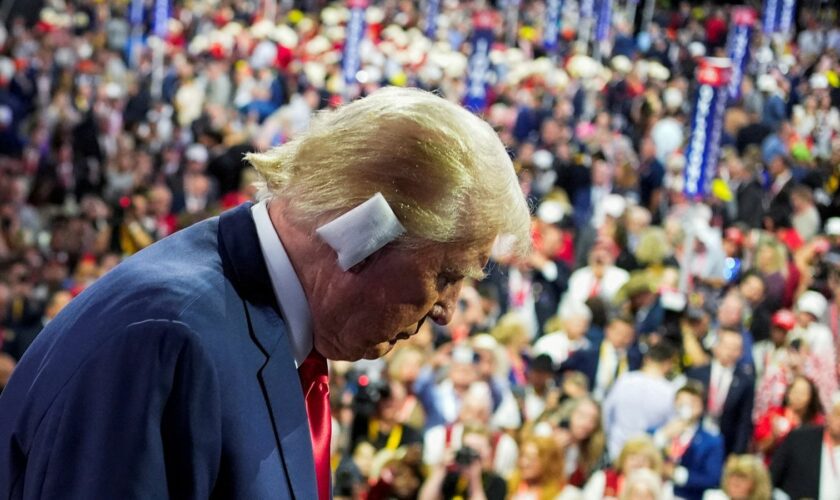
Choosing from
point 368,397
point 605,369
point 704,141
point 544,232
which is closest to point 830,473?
point 605,369

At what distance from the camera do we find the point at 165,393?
53.9 inches

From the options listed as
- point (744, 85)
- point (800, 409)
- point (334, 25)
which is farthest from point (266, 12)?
point (800, 409)

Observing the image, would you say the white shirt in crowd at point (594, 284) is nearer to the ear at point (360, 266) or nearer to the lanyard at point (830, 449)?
the lanyard at point (830, 449)

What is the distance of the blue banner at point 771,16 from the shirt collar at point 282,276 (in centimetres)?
2166

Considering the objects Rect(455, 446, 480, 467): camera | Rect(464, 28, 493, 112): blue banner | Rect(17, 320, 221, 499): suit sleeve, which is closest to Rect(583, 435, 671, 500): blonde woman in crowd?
Rect(455, 446, 480, 467): camera

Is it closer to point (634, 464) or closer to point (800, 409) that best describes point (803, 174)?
point (800, 409)

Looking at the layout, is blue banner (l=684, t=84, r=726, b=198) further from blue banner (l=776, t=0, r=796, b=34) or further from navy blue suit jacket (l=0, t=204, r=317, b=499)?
blue banner (l=776, t=0, r=796, b=34)

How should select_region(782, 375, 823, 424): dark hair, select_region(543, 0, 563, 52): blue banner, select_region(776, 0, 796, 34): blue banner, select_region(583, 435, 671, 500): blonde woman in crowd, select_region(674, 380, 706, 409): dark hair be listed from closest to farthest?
select_region(583, 435, 671, 500): blonde woman in crowd < select_region(674, 380, 706, 409): dark hair < select_region(782, 375, 823, 424): dark hair < select_region(543, 0, 563, 52): blue banner < select_region(776, 0, 796, 34): blue banner

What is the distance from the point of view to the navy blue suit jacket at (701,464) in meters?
5.88

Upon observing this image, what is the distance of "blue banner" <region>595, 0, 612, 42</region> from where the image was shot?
21406 millimetres

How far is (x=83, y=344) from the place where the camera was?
4.55 ft

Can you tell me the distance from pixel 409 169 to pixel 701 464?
479 cm

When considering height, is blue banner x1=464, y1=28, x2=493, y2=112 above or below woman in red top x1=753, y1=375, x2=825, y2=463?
below

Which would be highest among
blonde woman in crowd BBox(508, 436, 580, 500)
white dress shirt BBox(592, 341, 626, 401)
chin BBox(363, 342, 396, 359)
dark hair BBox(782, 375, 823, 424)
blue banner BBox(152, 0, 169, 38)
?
chin BBox(363, 342, 396, 359)
